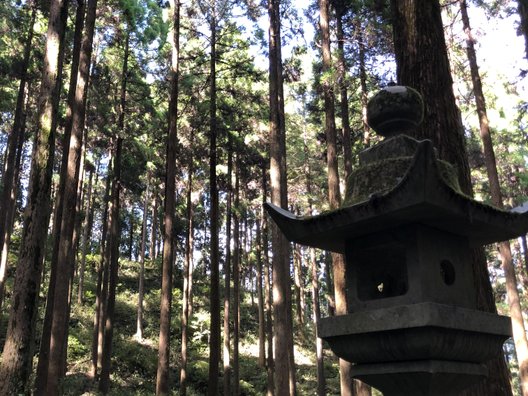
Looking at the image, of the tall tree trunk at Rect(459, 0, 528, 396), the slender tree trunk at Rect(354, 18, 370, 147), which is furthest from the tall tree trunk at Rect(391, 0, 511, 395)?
the tall tree trunk at Rect(459, 0, 528, 396)

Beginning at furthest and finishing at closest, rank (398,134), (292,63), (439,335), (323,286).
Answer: (323,286) < (292,63) < (398,134) < (439,335)

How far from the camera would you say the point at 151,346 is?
23984 millimetres

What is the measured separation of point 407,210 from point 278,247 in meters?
9.38

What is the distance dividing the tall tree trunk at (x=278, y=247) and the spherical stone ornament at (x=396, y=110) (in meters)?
8.55

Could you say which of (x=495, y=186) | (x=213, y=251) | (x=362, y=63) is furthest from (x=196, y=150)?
(x=495, y=186)

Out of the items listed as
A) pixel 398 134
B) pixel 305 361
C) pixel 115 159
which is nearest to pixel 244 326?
pixel 305 361

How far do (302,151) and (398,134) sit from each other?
23805 millimetres

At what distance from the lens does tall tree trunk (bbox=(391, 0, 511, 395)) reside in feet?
13.5

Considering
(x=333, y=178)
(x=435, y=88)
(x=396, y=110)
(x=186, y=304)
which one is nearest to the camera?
(x=396, y=110)

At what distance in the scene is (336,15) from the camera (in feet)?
49.3

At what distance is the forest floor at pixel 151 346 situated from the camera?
1991cm

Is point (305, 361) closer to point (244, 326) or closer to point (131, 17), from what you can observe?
point (244, 326)

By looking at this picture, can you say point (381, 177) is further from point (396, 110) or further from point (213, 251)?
point (213, 251)

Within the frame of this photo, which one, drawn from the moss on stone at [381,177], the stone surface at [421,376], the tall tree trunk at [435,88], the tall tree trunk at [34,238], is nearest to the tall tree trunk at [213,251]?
the tall tree trunk at [34,238]
